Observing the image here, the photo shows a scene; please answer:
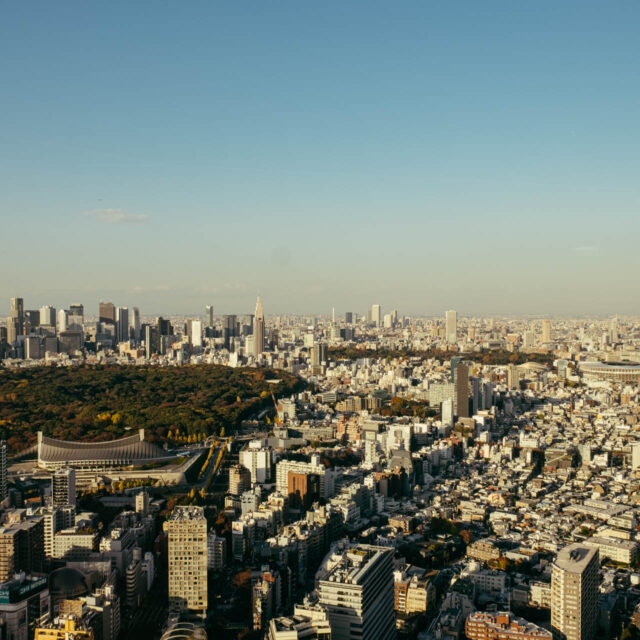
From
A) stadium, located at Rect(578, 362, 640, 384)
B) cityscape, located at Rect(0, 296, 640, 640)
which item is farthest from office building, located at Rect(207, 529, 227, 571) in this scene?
stadium, located at Rect(578, 362, 640, 384)

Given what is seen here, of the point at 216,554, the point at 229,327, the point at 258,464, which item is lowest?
the point at 216,554

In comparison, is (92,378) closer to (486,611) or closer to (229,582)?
(229,582)

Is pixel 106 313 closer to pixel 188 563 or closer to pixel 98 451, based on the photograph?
pixel 98 451

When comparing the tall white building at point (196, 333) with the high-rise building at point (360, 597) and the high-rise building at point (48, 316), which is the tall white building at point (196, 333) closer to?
the high-rise building at point (48, 316)

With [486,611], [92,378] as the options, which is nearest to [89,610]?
[486,611]

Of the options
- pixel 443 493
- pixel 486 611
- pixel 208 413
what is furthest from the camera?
pixel 208 413

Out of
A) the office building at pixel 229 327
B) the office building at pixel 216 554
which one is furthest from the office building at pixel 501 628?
the office building at pixel 229 327

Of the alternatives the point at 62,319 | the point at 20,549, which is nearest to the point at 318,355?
the point at 62,319
